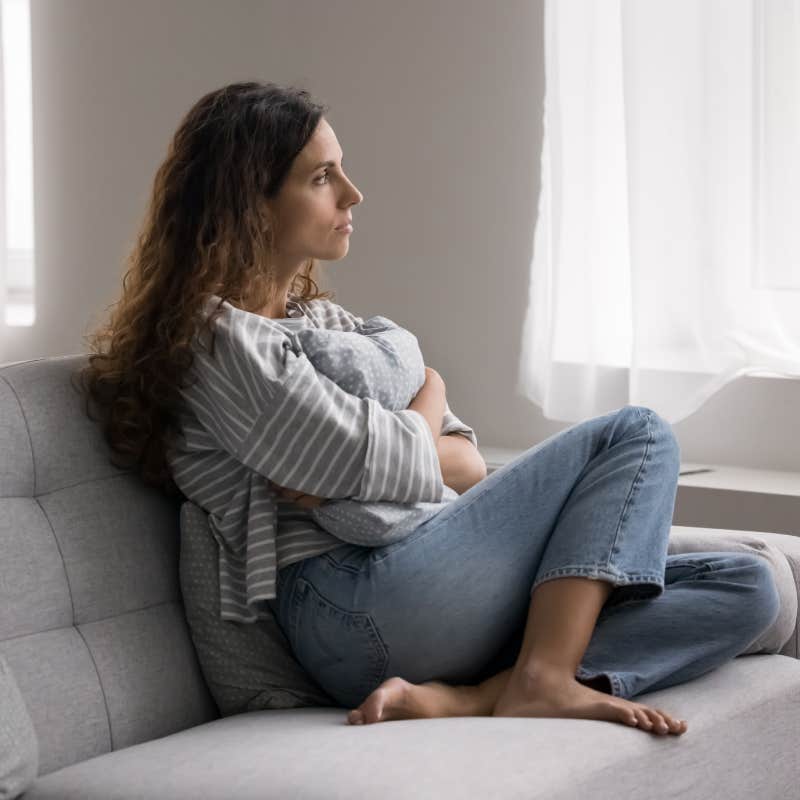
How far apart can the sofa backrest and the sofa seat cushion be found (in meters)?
0.08

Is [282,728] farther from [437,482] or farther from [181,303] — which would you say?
[181,303]

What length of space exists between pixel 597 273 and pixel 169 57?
1.44 metres

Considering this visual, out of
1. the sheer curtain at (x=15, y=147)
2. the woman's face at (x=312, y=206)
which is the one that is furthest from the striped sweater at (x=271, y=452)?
the sheer curtain at (x=15, y=147)

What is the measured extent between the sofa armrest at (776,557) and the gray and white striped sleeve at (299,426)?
1.57ft

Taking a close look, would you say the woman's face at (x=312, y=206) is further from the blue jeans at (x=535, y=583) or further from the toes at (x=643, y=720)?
the toes at (x=643, y=720)

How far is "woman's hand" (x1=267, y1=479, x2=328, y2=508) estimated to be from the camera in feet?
5.54

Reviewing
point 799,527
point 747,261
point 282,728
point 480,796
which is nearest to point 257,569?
point 282,728

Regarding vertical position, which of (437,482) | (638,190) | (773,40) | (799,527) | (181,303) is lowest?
(799,527)

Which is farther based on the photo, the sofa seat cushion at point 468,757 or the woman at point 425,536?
the woman at point 425,536

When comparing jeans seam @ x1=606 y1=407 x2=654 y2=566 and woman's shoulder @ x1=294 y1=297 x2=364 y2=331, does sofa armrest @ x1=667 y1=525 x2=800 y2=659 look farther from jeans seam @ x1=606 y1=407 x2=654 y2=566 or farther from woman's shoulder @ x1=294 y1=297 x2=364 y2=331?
woman's shoulder @ x1=294 y1=297 x2=364 y2=331

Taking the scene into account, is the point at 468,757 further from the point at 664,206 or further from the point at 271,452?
the point at 664,206

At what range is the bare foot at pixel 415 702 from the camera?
5.04ft

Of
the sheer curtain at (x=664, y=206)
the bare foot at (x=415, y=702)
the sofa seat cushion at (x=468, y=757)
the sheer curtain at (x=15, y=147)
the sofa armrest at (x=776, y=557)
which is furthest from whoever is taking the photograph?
the sheer curtain at (x=15, y=147)

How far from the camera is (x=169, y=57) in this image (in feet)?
12.2
